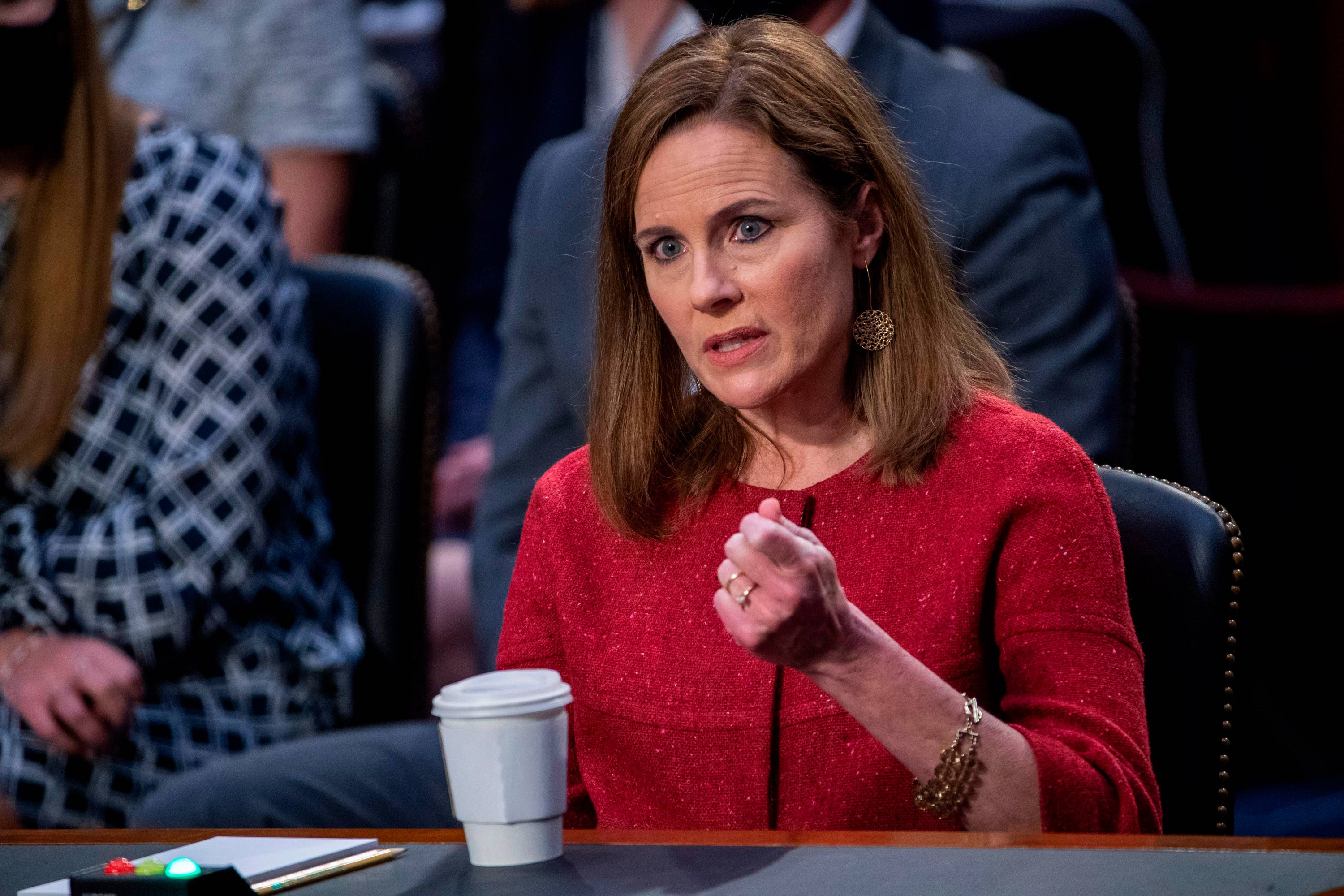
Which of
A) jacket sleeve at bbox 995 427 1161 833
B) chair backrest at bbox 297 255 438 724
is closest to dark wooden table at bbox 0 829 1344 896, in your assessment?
jacket sleeve at bbox 995 427 1161 833

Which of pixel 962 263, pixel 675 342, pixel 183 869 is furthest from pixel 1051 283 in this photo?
pixel 183 869

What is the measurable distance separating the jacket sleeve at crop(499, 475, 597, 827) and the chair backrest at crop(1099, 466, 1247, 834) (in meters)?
0.55

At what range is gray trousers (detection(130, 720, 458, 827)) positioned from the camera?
188cm

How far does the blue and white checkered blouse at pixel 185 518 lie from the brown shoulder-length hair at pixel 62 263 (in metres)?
0.03

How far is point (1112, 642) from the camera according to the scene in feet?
4.34

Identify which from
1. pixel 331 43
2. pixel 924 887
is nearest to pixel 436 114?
pixel 331 43

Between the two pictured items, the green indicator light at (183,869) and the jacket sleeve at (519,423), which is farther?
the jacket sleeve at (519,423)

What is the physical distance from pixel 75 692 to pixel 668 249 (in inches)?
43.5

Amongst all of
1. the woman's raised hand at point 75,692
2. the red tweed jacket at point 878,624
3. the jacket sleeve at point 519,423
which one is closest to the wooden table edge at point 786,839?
the red tweed jacket at point 878,624

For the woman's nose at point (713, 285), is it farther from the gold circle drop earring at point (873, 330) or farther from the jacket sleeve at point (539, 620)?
the jacket sleeve at point (539, 620)

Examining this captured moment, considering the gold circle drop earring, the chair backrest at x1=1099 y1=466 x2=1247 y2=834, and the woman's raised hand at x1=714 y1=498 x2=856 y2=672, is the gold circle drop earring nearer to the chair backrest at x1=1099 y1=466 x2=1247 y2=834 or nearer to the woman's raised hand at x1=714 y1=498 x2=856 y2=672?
the chair backrest at x1=1099 y1=466 x2=1247 y2=834

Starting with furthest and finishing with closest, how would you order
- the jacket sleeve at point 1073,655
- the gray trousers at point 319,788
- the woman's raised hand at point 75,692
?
the woman's raised hand at point 75,692
the gray trousers at point 319,788
the jacket sleeve at point 1073,655

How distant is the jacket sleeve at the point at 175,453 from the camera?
212 cm

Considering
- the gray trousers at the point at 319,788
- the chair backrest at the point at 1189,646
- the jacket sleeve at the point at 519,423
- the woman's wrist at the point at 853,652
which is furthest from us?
the jacket sleeve at the point at 519,423
